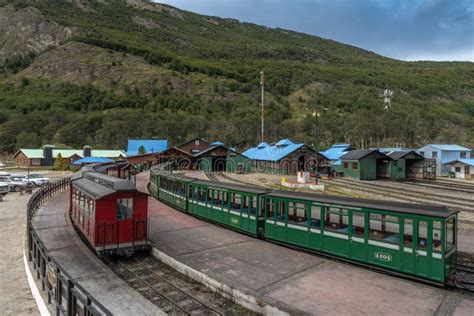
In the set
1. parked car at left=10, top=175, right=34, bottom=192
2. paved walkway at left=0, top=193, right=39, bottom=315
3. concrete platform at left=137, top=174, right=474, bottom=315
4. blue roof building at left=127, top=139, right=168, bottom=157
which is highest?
blue roof building at left=127, top=139, right=168, bottom=157

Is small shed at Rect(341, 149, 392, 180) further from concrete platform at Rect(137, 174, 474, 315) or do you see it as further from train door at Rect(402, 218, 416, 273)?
train door at Rect(402, 218, 416, 273)

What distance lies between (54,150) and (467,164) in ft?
290

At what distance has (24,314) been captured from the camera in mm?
9039

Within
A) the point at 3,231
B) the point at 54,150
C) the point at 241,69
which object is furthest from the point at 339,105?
the point at 3,231

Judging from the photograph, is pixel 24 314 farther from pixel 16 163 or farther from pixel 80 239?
pixel 16 163

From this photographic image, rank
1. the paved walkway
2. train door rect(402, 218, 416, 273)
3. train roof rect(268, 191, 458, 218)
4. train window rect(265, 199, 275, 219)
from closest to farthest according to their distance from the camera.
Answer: the paved walkway → train roof rect(268, 191, 458, 218) → train door rect(402, 218, 416, 273) → train window rect(265, 199, 275, 219)

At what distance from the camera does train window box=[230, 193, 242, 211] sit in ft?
57.2

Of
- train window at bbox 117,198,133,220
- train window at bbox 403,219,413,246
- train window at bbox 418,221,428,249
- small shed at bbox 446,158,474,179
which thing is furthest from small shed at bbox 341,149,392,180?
train window at bbox 117,198,133,220

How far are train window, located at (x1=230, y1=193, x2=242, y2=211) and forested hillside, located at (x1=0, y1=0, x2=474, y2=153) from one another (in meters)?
64.8

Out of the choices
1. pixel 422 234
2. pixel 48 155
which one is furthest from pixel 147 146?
pixel 422 234

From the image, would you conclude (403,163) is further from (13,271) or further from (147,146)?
(147,146)

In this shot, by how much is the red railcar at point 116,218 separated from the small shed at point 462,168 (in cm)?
5002

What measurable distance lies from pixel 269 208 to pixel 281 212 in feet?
2.49

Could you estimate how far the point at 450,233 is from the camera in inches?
421
